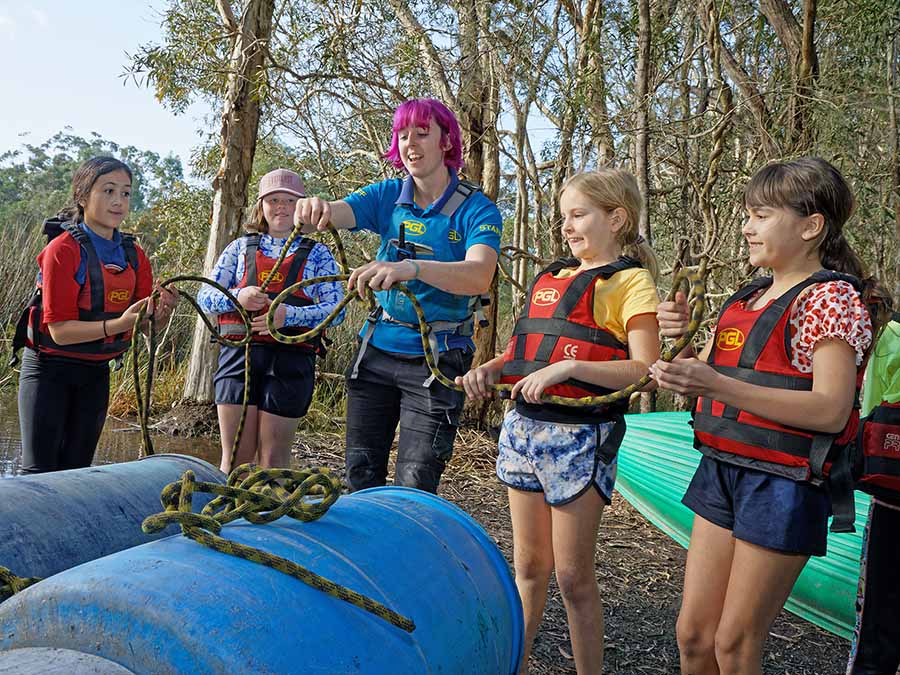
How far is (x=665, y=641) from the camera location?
3766 mm

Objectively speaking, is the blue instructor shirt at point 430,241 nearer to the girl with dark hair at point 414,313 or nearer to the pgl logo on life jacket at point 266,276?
the girl with dark hair at point 414,313

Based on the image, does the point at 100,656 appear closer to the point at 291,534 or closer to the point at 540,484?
the point at 291,534

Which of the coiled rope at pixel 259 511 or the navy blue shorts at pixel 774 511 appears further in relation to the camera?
the navy blue shorts at pixel 774 511

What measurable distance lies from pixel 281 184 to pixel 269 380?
99cm

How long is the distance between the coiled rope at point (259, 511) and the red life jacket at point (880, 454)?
1.88 meters

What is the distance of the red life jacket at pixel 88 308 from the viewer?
3.78 metres

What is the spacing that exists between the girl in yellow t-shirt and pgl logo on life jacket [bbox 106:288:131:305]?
1.99 meters

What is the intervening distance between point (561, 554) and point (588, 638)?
27 cm

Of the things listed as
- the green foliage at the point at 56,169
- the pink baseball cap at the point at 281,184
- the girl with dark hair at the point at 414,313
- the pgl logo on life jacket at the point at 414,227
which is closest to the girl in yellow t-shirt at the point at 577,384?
the girl with dark hair at the point at 414,313

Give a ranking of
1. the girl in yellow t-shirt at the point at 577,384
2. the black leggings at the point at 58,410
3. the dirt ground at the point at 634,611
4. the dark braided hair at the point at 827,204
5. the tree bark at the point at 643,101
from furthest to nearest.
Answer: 1. the tree bark at the point at 643,101
2. the black leggings at the point at 58,410
3. the dirt ground at the point at 634,611
4. the girl in yellow t-shirt at the point at 577,384
5. the dark braided hair at the point at 827,204

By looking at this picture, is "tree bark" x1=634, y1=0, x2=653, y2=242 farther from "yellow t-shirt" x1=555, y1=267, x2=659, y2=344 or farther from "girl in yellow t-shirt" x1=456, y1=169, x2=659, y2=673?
"yellow t-shirt" x1=555, y1=267, x2=659, y2=344

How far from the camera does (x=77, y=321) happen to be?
12.4 feet

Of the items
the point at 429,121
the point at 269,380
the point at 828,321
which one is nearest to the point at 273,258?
the point at 269,380

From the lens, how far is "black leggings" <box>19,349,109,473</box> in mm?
3737
